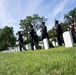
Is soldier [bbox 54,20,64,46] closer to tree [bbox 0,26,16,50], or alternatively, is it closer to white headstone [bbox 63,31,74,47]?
white headstone [bbox 63,31,74,47]

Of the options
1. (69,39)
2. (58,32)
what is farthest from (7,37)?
(69,39)

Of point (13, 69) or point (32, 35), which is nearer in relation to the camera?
point (13, 69)

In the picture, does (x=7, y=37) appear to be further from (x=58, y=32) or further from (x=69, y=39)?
(x=69, y=39)

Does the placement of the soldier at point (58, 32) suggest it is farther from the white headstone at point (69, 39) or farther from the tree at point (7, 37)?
the tree at point (7, 37)

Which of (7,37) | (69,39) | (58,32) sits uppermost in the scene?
(7,37)

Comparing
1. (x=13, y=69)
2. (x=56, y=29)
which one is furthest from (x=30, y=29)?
(x=13, y=69)

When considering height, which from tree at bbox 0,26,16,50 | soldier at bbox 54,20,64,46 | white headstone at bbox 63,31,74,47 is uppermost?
tree at bbox 0,26,16,50

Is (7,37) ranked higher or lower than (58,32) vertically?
higher

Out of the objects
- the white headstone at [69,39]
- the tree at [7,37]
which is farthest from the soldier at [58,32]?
the tree at [7,37]

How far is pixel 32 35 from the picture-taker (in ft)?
63.8

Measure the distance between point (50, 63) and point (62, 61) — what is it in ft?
1.38

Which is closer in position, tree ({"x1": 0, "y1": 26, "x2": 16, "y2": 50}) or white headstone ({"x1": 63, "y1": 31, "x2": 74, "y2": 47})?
white headstone ({"x1": 63, "y1": 31, "x2": 74, "y2": 47})

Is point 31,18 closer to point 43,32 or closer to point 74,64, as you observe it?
point 43,32

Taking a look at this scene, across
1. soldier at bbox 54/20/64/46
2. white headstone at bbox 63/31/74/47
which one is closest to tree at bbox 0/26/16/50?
soldier at bbox 54/20/64/46
